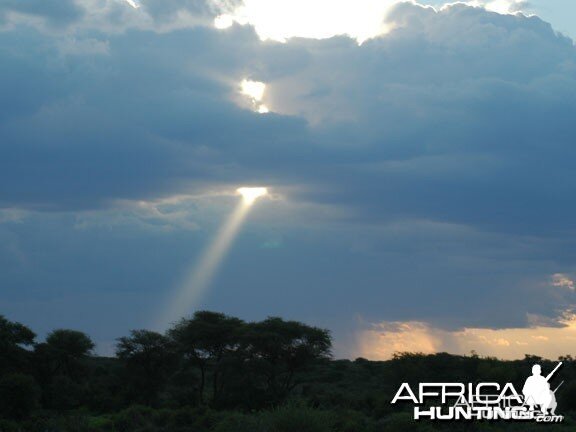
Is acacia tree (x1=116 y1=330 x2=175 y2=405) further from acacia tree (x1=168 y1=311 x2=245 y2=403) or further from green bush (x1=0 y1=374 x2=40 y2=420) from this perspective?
green bush (x1=0 y1=374 x2=40 y2=420)

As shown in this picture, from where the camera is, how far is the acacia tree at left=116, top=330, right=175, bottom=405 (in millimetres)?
82688

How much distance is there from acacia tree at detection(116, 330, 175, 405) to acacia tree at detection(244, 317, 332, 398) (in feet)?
29.1

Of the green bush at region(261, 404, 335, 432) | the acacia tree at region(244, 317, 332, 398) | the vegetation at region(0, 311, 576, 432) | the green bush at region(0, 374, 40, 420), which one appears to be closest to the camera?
the green bush at region(261, 404, 335, 432)

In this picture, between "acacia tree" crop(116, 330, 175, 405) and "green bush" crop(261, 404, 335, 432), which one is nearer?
"green bush" crop(261, 404, 335, 432)

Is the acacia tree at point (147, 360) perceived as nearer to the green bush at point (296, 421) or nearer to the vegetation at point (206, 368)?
the vegetation at point (206, 368)

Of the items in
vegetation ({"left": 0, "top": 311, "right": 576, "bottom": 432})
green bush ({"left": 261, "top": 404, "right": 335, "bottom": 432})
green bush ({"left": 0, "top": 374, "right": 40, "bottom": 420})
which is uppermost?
vegetation ({"left": 0, "top": 311, "right": 576, "bottom": 432})

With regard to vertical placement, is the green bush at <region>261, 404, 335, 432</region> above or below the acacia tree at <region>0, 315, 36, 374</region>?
below

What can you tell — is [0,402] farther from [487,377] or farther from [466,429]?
[487,377]

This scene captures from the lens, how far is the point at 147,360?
83.1 meters

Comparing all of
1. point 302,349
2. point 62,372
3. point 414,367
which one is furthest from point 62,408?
point 414,367

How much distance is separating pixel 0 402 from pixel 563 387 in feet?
146

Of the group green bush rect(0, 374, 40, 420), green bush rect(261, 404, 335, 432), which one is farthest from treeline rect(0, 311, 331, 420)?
green bush rect(261, 404, 335, 432)

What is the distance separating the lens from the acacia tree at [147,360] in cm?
8269

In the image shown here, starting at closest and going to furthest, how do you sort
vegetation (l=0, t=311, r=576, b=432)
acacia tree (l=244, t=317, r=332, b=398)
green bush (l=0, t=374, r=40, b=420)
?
green bush (l=0, t=374, r=40, b=420), vegetation (l=0, t=311, r=576, b=432), acacia tree (l=244, t=317, r=332, b=398)
